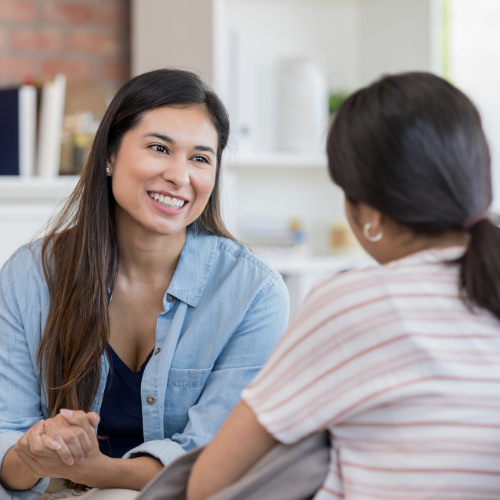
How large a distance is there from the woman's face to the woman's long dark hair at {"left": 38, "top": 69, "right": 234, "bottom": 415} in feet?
0.08

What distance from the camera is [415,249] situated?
808 millimetres

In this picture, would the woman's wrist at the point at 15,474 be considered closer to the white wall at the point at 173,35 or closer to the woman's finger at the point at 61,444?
the woman's finger at the point at 61,444

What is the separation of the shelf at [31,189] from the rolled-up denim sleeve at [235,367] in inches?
45.0

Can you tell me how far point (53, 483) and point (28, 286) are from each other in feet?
1.29

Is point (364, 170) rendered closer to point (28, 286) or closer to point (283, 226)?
point (28, 286)

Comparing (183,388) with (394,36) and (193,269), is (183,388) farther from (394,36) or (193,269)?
(394,36)

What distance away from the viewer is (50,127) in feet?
7.63

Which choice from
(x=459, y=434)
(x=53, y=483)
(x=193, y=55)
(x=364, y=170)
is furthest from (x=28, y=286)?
(x=193, y=55)

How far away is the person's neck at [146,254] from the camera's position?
1396 mm

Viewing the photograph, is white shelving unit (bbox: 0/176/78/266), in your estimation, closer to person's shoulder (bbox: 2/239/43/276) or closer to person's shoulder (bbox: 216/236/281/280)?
person's shoulder (bbox: 2/239/43/276)

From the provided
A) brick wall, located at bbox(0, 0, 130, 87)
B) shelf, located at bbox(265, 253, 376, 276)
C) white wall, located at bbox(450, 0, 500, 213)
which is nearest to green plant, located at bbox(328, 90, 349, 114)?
white wall, located at bbox(450, 0, 500, 213)

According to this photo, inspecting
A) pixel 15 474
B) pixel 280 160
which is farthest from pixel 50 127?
pixel 15 474

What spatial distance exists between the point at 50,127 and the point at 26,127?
8 centimetres

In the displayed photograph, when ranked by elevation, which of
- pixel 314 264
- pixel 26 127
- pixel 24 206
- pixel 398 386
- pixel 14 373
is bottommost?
pixel 314 264
